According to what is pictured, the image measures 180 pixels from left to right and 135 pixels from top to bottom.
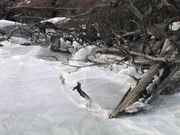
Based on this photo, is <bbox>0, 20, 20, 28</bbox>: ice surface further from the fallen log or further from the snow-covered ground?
the fallen log

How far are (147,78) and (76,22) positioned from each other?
3228mm

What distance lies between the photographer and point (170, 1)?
362 centimetres

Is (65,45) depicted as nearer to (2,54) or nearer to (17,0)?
(2,54)

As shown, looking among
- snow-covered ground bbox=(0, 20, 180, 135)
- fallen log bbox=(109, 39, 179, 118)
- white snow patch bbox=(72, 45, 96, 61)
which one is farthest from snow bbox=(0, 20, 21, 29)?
fallen log bbox=(109, 39, 179, 118)

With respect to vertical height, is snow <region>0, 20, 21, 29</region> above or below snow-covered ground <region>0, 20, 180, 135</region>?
below

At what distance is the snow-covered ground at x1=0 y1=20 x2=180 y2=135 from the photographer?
358 cm

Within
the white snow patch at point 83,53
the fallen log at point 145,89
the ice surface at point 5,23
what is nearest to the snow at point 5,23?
the ice surface at point 5,23

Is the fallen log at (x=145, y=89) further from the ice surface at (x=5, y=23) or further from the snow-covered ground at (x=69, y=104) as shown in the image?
the ice surface at (x=5, y=23)

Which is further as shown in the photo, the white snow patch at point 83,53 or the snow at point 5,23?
the snow at point 5,23

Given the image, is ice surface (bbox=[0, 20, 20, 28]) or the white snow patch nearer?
the white snow patch

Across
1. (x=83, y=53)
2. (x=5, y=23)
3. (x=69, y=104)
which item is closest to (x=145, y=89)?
(x=69, y=104)

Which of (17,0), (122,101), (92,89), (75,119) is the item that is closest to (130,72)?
(92,89)

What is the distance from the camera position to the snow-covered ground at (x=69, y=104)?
11.7 feet

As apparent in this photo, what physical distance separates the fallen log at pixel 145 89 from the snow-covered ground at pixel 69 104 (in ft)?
0.32
